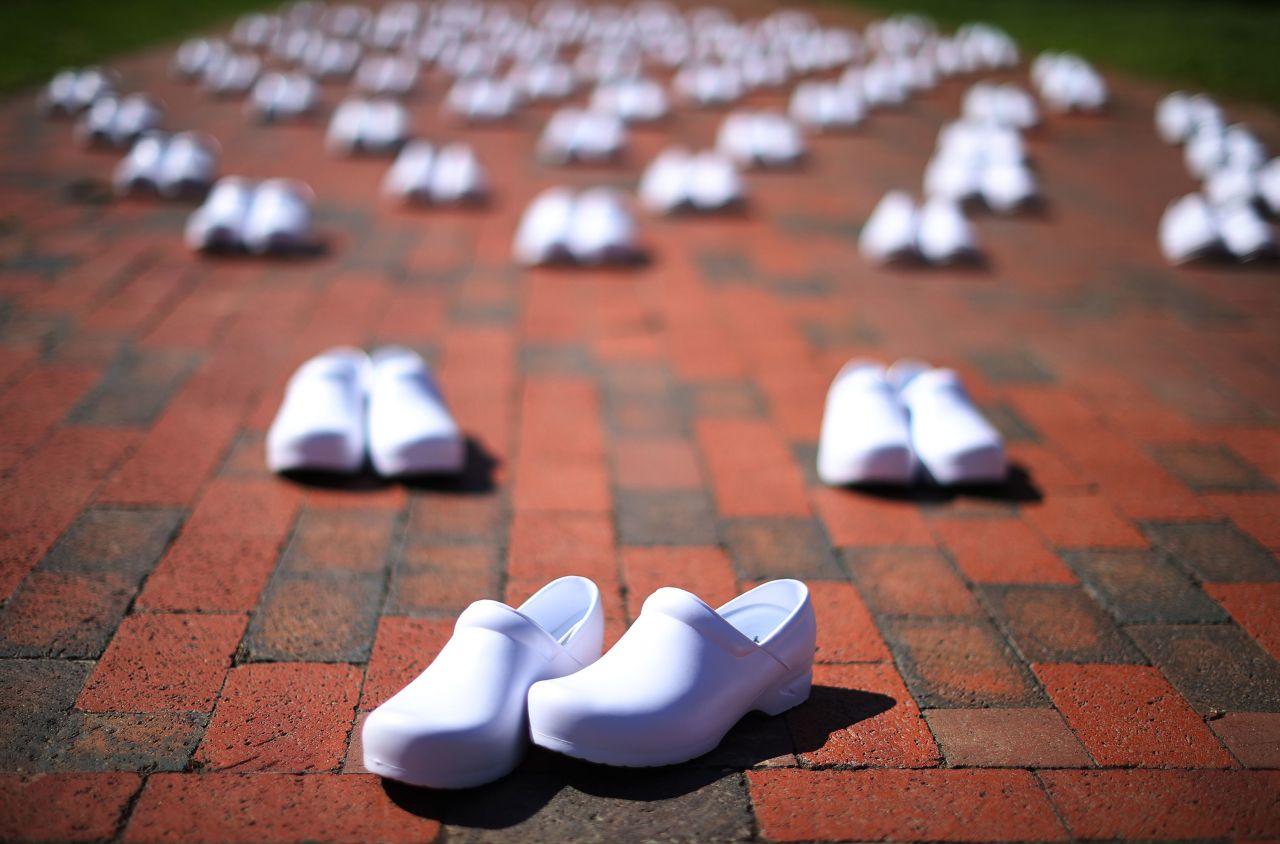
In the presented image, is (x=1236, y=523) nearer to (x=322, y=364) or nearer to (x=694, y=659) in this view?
(x=694, y=659)

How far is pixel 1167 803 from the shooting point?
5.03 feet

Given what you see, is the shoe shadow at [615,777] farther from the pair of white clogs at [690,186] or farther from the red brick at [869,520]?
the pair of white clogs at [690,186]

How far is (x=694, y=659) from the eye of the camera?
1.57 meters

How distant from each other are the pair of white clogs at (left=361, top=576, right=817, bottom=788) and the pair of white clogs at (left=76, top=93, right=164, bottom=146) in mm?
4886

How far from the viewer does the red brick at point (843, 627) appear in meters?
1.88

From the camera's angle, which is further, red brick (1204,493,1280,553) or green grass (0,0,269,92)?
green grass (0,0,269,92)

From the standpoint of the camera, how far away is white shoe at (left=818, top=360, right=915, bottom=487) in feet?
7.97

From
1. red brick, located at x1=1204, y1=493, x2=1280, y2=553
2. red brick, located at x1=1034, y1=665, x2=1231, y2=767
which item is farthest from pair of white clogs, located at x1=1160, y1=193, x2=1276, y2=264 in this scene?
red brick, located at x1=1034, y1=665, x2=1231, y2=767

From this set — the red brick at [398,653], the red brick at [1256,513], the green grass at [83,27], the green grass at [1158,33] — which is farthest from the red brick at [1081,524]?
the green grass at [83,27]

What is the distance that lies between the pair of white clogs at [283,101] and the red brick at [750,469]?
461 centimetres

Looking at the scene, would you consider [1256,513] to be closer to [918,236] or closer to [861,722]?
[861,722]

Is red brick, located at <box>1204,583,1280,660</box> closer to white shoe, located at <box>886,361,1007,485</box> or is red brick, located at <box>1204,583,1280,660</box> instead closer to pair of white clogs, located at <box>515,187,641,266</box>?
white shoe, located at <box>886,361,1007,485</box>

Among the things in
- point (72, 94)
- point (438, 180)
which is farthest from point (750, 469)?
point (72, 94)

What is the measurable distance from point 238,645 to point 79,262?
254 cm
